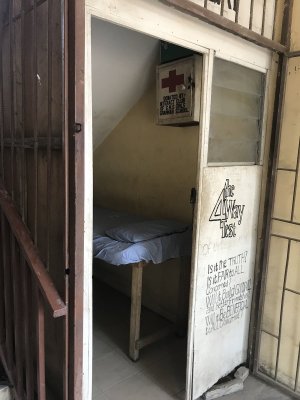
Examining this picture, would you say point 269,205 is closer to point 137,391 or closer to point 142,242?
point 142,242

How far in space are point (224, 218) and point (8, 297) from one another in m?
1.28

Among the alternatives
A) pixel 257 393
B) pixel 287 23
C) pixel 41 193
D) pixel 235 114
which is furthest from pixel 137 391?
pixel 287 23

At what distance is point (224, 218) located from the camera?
189 cm

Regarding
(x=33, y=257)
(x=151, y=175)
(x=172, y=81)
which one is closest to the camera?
(x=33, y=257)

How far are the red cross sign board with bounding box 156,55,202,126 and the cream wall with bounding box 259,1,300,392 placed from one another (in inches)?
22.3

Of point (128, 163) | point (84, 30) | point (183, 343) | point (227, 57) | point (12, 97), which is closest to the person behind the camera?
point (84, 30)

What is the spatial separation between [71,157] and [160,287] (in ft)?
6.58

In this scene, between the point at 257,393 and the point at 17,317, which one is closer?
the point at 17,317

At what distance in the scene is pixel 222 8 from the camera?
63.0 inches

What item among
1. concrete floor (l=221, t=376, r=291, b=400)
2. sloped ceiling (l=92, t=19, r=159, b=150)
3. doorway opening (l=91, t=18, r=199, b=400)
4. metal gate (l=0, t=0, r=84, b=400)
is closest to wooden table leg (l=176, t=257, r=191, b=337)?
doorway opening (l=91, t=18, r=199, b=400)

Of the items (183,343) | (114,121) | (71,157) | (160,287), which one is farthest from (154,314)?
(71,157)

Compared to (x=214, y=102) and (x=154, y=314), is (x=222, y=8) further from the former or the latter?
(x=154, y=314)

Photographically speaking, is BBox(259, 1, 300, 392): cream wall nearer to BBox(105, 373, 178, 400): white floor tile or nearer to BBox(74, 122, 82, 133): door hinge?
BBox(105, 373, 178, 400): white floor tile

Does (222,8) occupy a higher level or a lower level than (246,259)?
higher
